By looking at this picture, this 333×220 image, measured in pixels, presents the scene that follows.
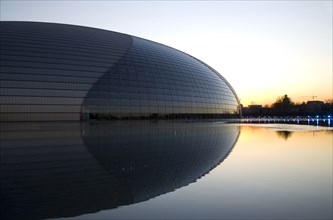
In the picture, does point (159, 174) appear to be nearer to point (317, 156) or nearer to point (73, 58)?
point (317, 156)

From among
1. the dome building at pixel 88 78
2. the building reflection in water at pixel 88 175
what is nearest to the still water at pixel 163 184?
the building reflection in water at pixel 88 175

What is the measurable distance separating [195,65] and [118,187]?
164 feet

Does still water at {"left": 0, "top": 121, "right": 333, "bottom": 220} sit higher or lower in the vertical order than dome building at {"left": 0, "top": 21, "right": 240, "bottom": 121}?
lower

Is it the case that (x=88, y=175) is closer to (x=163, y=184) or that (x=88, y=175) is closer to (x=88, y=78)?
(x=163, y=184)

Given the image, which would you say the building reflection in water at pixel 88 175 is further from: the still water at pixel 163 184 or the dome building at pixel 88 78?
the dome building at pixel 88 78

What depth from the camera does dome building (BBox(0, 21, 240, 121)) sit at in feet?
119

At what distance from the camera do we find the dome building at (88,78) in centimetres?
3628

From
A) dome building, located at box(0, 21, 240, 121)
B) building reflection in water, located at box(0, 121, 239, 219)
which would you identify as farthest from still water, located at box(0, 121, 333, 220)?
dome building, located at box(0, 21, 240, 121)

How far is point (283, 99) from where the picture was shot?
16100cm

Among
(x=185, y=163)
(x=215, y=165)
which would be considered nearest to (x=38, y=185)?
(x=185, y=163)

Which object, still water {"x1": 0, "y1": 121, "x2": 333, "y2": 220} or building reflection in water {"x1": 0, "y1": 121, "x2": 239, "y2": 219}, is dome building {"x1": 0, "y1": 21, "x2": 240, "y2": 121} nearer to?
building reflection in water {"x1": 0, "y1": 121, "x2": 239, "y2": 219}

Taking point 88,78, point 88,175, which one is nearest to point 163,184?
point 88,175

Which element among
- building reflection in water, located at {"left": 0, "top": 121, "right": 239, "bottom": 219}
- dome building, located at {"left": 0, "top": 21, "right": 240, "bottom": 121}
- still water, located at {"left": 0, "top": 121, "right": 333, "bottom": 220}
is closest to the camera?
still water, located at {"left": 0, "top": 121, "right": 333, "bottom": 220}

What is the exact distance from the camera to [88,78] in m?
39.2
